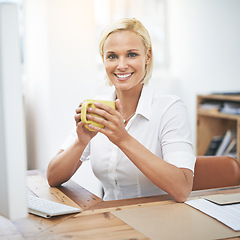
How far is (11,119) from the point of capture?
766mm

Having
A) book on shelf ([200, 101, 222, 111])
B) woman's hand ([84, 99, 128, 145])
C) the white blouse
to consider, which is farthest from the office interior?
woman's hand ([84, 99, 128, 145])

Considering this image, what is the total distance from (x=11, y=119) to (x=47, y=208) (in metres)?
0.51

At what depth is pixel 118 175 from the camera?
1622 mm

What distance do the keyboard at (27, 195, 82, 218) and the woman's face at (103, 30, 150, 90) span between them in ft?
2.06

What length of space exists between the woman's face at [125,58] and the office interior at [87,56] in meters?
1.79

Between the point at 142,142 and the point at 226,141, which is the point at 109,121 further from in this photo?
the point at 226,141

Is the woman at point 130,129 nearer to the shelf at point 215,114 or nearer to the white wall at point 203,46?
the shelf at point 215,114

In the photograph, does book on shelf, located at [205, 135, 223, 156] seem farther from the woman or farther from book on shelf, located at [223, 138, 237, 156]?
the woman

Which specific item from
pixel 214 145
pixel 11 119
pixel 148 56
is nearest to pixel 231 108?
pixel 214 145

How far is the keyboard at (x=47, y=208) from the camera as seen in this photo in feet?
3.77

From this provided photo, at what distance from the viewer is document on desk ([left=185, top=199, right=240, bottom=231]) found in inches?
42.6

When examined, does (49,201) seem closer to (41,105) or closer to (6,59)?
(6,59)

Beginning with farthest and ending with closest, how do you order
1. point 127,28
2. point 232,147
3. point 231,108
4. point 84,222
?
point 232,147, point 231,108, point 127,28, point 84,222

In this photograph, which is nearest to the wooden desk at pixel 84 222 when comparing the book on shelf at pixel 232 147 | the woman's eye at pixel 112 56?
the woman's eye at pixel 112 56
